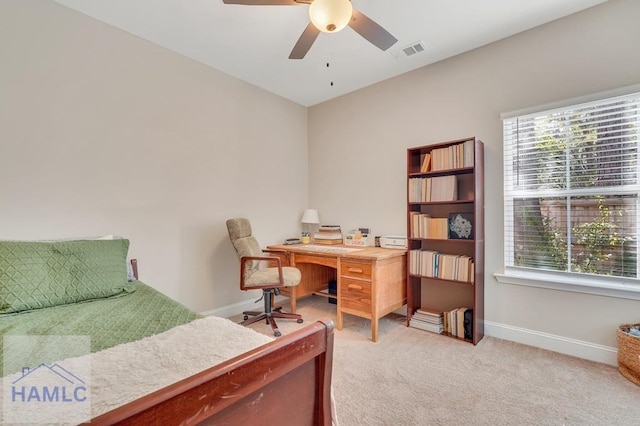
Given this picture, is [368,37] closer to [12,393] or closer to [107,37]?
[107,37]

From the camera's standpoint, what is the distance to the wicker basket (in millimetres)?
1908

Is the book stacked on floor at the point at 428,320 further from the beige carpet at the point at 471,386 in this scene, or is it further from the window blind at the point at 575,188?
the window blind at the point at 575,188

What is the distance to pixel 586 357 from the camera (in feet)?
7.38

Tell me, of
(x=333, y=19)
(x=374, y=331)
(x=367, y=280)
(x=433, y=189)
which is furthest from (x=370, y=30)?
(x=374, y=331)

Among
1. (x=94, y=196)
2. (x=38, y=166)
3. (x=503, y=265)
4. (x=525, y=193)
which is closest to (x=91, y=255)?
(x=94, y=196)

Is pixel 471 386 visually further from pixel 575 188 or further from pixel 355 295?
pixel 575 188

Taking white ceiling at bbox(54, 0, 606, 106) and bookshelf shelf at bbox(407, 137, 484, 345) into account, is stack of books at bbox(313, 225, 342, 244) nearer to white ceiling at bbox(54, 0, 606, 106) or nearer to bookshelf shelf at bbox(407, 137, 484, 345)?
bookshelf shelf at bbox(407, 137, 484, 345)

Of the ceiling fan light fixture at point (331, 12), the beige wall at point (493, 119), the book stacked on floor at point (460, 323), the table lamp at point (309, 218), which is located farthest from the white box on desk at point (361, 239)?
the ceiling fan light fixture at point (331, 12)

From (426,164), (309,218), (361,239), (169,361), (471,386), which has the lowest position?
(471,386)

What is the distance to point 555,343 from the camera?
238 cm

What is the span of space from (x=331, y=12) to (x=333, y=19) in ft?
0.12

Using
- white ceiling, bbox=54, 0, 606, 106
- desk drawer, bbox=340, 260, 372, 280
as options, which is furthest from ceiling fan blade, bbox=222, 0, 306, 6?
desk drawer, bbox=340, 260, 372, 280

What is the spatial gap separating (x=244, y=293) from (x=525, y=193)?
3.14m

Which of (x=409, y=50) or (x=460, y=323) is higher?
(x=409, y=50)
